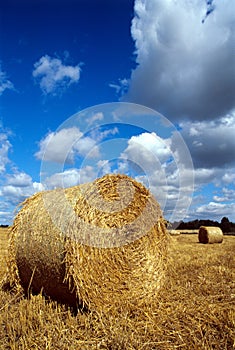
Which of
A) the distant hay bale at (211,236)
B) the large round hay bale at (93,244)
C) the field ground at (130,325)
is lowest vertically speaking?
the field ground at (130,325)

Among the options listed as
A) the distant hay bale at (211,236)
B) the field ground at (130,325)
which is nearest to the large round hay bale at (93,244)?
the field ground at (130,325)

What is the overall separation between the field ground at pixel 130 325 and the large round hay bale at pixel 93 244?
0.29 meters

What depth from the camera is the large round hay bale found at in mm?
4684

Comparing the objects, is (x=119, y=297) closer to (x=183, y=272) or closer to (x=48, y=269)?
(x=48, y=269)

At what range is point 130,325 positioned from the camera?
4066mm

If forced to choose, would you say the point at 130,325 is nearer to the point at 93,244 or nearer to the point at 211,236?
the point at 93,244

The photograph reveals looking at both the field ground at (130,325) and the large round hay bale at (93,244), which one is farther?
the large round hay bale at (93,244)

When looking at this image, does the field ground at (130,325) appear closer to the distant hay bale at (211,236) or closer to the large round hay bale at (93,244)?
the large round hay bale at (93,244)

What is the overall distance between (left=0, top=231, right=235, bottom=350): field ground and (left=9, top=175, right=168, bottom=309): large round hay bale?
0.94ft

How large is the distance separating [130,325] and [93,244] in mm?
1193

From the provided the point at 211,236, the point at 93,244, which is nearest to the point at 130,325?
the point at 93,244

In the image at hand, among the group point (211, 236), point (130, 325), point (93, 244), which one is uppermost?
point (211, 236)

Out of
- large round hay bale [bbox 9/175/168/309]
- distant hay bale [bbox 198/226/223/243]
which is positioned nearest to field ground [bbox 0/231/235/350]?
large round hay bale [bbox 9/175/168/309]

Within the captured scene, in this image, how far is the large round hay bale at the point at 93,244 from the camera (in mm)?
4684
